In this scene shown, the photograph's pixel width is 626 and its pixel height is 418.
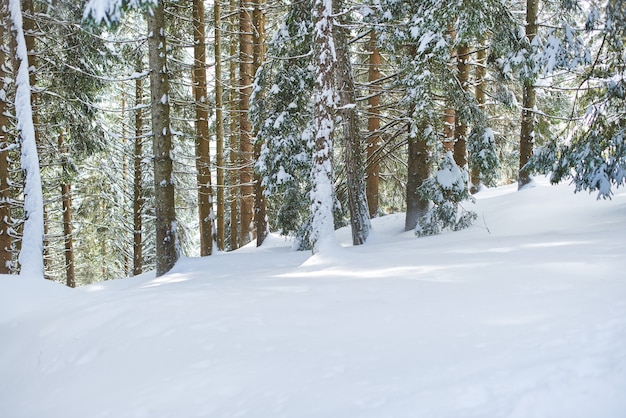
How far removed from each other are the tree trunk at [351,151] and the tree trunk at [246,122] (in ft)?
12.5

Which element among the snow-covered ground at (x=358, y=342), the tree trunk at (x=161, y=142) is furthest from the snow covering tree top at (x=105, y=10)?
the snow-covered ground at (x=358, y=342)

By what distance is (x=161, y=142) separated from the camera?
863 centimetres

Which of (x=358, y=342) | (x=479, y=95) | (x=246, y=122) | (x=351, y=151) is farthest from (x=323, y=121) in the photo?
(x=479, y=95)

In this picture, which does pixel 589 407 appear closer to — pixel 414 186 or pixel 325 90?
pixel 325 90

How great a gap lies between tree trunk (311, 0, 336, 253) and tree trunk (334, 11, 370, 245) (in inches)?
53.0

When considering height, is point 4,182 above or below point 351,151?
below

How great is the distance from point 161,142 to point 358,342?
6569 mm

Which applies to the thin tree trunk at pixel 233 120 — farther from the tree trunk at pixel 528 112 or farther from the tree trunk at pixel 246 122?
the tree trunk at pixel 528 112

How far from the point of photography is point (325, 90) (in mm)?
8086

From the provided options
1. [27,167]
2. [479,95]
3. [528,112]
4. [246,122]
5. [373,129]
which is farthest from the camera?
[479,95]

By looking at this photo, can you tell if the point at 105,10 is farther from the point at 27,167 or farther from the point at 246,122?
the point at 246,122

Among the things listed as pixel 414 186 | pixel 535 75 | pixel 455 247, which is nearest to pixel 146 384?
pixel 455 247

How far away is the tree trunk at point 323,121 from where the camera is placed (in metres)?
8.04

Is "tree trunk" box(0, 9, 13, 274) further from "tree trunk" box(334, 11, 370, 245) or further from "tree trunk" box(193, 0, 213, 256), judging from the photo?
"tree trunk" box(334, 11, 370, 245)
